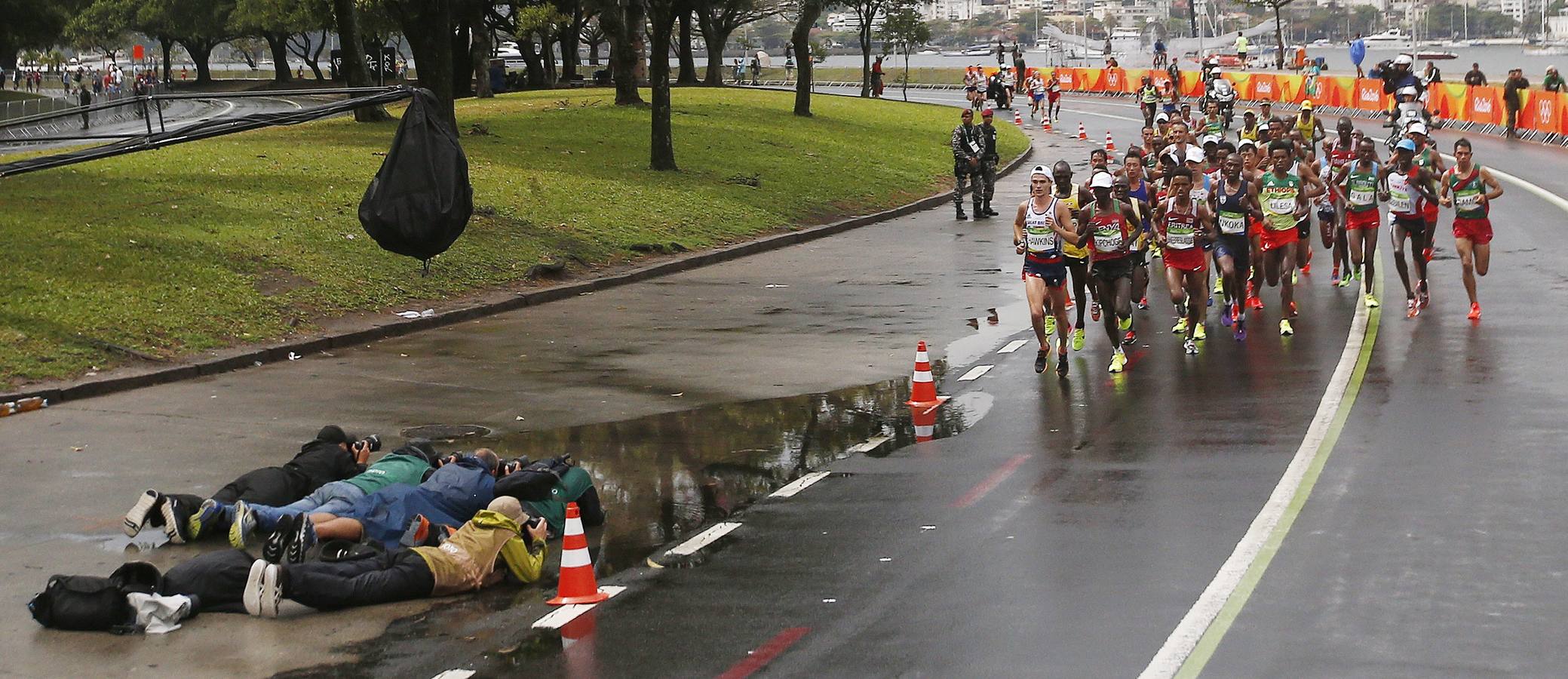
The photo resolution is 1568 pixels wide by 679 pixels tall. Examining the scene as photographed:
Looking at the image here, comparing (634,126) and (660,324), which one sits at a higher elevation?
(634,126)

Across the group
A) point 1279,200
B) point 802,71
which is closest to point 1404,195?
point 1279,200

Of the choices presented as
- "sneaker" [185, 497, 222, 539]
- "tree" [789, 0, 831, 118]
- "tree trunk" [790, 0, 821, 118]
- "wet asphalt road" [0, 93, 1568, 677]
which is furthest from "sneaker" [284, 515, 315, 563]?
"tree trunk" [790, 0, 821, 118]

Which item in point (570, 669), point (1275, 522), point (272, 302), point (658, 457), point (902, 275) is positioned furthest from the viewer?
point (902, 275)

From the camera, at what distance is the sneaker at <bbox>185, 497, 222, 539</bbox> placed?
10133 millimetres

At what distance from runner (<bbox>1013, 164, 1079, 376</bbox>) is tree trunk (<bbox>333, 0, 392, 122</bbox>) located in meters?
21.3

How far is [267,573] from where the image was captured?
8.88 m

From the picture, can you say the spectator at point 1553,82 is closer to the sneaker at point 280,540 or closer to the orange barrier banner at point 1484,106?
the orange barrier banner at point 1484,106

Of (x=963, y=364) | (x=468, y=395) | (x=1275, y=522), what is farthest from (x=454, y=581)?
(x=963, y=364)

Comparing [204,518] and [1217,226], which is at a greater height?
[1217,226]

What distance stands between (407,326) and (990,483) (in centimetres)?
967

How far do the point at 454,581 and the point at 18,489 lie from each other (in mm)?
4207

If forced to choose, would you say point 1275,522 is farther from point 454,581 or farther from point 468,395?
point 468,395

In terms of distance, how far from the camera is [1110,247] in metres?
Answer: 16.5

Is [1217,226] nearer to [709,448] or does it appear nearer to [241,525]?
[709,448]
